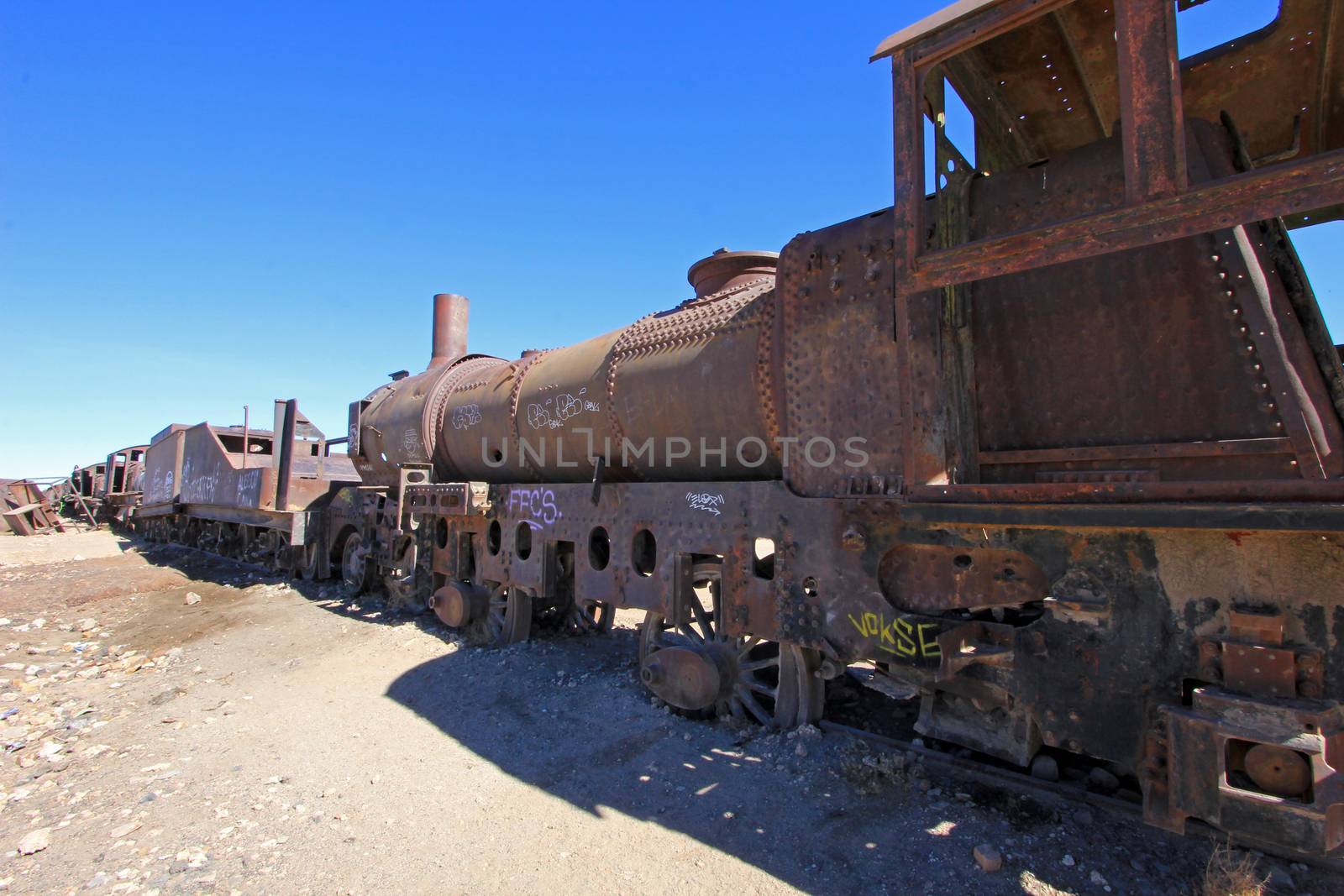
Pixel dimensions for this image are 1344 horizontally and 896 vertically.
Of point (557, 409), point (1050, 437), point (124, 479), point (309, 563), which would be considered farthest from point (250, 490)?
point (124, 479)

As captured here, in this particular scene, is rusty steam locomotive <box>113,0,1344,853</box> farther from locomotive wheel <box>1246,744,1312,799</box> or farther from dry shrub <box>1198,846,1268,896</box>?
dry shrub <box>1198,846,1268,896</box>

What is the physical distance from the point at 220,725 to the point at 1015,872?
528 cm

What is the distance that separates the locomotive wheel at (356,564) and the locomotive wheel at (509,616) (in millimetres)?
2862

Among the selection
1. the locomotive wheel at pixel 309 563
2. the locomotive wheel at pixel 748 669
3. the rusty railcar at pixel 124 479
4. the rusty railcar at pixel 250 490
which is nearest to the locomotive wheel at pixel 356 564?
the rusty railcar at pixel 250 490

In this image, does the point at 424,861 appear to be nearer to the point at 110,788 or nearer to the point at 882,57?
the point at 110,788

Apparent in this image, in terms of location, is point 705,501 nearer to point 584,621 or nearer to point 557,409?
point 557,409

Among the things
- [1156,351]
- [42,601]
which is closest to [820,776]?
[1156,351]

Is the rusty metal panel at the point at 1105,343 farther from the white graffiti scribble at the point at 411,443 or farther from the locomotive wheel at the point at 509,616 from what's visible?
the white graffiti scribble at the point at 411,443

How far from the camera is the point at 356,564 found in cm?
877

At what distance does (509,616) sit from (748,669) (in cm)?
292

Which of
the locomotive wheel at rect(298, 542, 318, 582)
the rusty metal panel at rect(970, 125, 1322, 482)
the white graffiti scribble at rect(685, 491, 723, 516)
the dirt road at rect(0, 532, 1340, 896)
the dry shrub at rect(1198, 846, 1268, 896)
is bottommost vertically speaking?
the dirt road at rect(0, 532, 1340, 896)

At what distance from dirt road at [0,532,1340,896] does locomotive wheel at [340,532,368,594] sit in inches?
89.1

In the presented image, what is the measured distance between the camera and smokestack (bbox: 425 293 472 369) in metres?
8.75

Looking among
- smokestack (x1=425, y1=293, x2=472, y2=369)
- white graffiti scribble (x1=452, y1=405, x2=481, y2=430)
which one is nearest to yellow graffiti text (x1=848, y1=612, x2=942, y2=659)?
white graffiti scribble (x1=452, y1=405, x2=481, y2=430)
